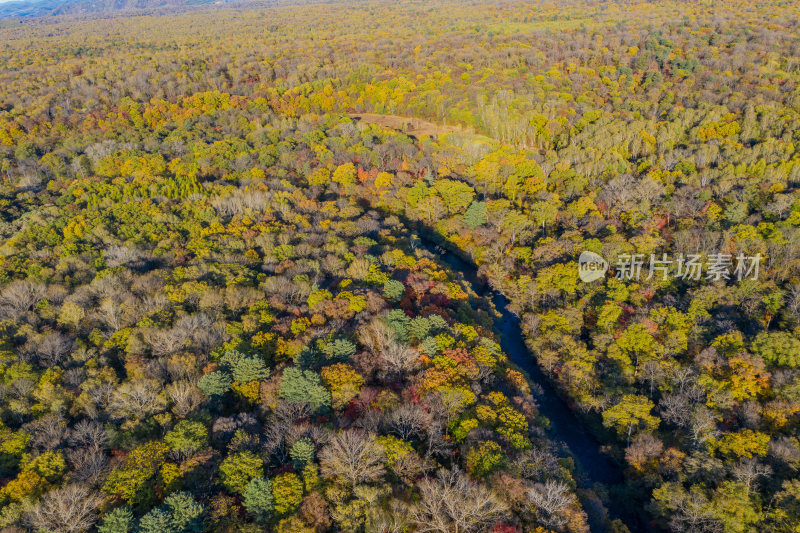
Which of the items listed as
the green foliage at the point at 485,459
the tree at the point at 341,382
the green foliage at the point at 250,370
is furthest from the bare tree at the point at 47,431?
the green foliage at the point at 485,459

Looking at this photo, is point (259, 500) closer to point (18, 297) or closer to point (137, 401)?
point (137, 401)

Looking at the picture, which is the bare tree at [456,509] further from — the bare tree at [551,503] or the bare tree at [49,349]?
the bare tree at [49,349]

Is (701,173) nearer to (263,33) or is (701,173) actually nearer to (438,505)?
(438,505)

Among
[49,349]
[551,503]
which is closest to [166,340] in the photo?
[49,349]

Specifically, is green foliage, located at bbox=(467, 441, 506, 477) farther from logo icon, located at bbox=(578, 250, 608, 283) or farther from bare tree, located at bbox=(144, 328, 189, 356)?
logo icon, located at bbox=(578, 250, 608, 283)

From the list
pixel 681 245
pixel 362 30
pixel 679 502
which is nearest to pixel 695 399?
pixel 679 502

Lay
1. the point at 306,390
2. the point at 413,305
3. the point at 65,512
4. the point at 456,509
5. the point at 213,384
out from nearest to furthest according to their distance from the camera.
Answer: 1. the point at 65,512
2. the point at 456,509
3. the point at 306,390
4. the point at 213,384
5. the point at 413,305

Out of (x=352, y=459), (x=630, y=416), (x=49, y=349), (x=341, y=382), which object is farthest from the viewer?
(x=49, y=349)
